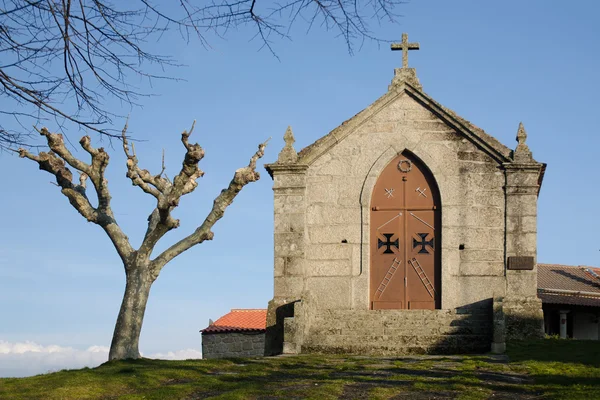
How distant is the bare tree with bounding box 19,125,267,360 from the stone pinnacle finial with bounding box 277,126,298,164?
180 centimetres

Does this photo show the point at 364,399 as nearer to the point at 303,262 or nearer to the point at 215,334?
the point at 303,262

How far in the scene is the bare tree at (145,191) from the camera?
19.4 m

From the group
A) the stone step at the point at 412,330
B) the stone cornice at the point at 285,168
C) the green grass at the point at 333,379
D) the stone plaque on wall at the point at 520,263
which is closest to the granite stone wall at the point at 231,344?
the stone cornice at the point at 285,168

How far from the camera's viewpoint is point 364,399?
42.8 ft

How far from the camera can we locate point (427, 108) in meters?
22.9

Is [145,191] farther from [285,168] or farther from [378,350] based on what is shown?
[378,350]

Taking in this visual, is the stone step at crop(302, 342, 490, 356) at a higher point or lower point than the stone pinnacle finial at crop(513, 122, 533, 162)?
lower

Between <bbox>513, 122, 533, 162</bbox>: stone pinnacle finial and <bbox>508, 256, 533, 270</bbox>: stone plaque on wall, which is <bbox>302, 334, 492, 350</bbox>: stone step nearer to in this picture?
<bbox>508, 256, 533, 270</bbox>: stone plaque on wall

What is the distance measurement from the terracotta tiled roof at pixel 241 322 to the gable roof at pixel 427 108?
44.7ft

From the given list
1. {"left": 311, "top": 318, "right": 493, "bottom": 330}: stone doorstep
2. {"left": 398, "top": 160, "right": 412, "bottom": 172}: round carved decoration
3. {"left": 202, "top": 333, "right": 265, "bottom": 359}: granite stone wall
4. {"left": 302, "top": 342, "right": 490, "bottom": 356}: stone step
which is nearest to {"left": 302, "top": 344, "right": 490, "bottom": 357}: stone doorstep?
{"left": 302, "top": 342, "right": 490, "bottom": 356}: stone step

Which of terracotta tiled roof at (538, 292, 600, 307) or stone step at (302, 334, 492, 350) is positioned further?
terracotta tiled roof at (538, 292, 600, 307)

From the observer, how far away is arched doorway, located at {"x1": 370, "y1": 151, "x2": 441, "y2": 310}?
22219 millimetres

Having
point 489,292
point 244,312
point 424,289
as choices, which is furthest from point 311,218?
point 244,312

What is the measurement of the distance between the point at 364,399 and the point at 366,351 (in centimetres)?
703
